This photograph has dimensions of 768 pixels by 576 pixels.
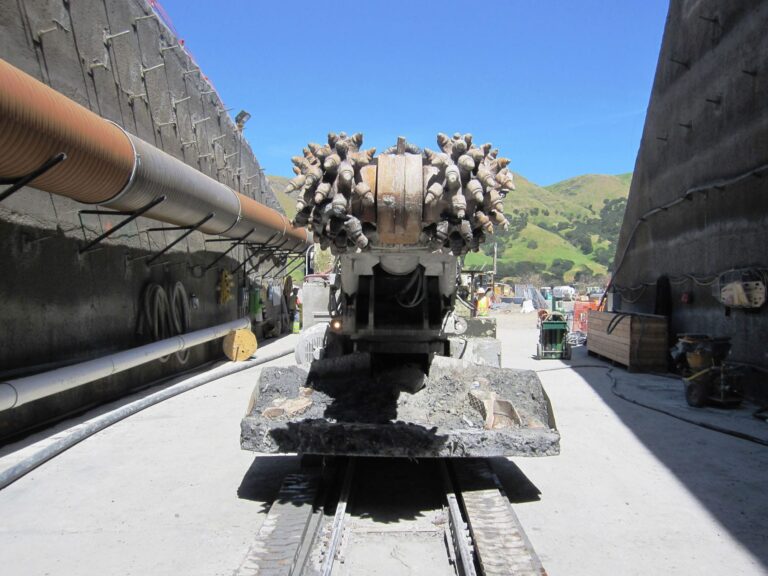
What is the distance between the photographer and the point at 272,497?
592cm

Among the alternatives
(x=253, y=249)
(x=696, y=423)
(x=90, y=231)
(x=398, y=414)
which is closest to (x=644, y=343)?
(x=696, y=423)

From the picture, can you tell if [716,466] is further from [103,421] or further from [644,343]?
[103,421]

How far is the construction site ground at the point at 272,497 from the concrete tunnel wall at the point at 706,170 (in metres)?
3.87

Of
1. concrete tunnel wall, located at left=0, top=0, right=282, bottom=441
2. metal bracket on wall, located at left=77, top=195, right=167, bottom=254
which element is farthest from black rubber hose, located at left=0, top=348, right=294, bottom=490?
metal bracket on wall, located at left=77, top=195, right=167, bottom=254

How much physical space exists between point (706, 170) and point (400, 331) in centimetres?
1054

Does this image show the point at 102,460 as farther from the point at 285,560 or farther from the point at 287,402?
the point at 285,560

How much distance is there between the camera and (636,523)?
5.37m

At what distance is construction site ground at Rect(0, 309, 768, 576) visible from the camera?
464 centimetres

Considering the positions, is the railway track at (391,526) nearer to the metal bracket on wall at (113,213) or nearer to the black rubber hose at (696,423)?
the black rubber hose at (696,423)

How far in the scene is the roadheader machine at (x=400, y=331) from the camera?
3947mm

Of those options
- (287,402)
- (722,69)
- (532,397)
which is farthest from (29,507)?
(722,69)

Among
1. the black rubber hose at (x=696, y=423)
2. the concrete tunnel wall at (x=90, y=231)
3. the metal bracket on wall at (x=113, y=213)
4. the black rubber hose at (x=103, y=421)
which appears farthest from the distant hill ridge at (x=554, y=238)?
the metal bracket on wall at (x=113, y=213)

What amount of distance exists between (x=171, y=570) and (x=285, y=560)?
0.90m

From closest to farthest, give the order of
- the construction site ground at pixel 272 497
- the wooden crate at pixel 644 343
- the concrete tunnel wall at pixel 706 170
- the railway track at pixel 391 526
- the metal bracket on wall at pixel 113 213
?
the railway track at pixel 391 526, the construction site ground at pixel 272 497, the metal bracket on wall at pixel 113 213, the concrete tunnel wall at pixel 706 170, the wooden crate at pixel 644 343
